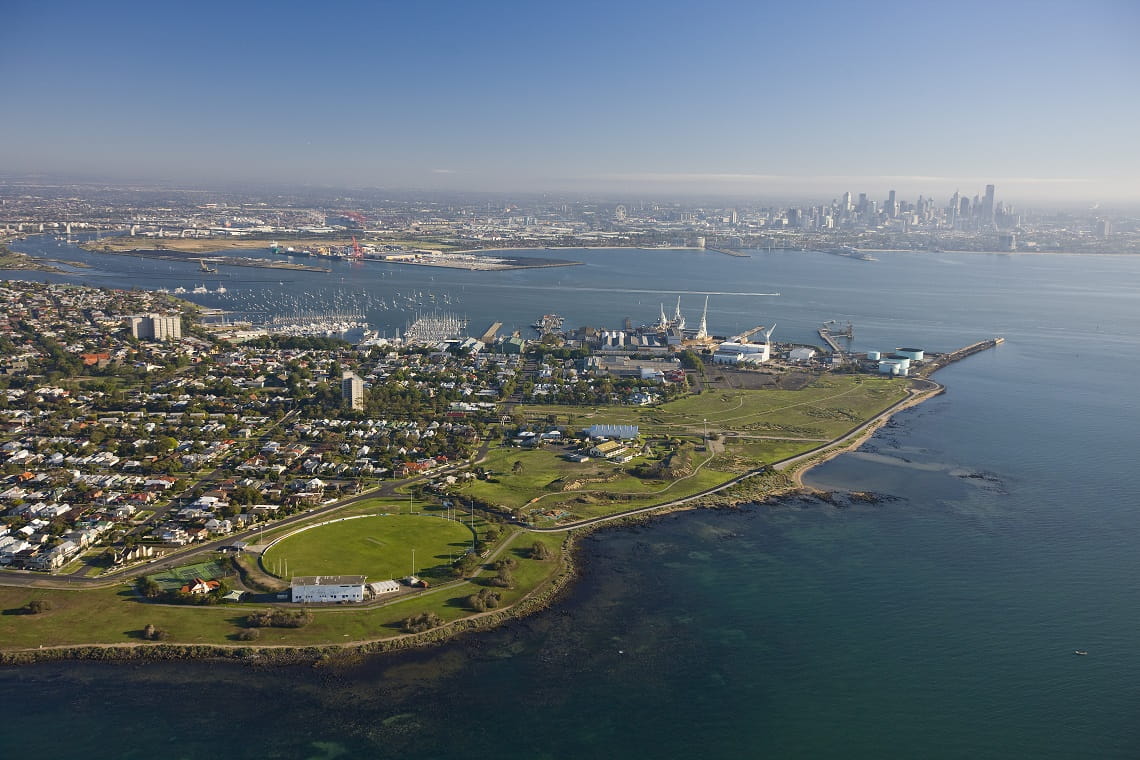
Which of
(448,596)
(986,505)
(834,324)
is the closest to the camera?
(448,596)

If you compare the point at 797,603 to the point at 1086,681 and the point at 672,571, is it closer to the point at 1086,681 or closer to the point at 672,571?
the point at 672,571

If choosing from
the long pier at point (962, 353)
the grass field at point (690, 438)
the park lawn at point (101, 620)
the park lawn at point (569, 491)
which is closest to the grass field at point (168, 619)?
the park lawn at point (101, 620)

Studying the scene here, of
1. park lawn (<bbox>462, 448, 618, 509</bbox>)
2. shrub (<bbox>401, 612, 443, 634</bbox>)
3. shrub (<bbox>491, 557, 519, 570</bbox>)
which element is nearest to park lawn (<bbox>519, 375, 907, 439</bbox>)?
park lawn (<bbox>462, 448, 618, 509</bbox>)

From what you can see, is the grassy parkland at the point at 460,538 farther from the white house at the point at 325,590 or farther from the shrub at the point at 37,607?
the white house at the point at 325,590

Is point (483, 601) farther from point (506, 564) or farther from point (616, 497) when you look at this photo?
point (616, 497)

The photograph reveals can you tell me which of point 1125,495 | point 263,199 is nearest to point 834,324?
point 1125,495

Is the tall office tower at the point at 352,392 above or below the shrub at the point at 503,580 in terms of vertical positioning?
above
